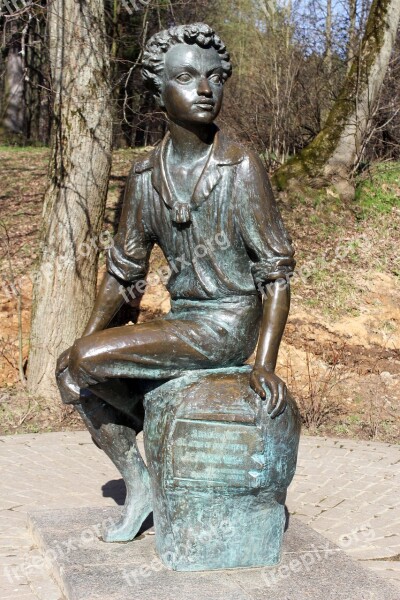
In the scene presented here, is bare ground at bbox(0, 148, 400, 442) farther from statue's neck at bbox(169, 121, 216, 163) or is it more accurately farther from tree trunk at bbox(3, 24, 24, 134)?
tree trunk at bbox(3, 24, 24, 134)

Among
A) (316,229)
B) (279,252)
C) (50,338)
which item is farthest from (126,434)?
(316,229)

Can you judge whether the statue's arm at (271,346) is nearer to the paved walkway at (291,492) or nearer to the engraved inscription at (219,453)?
the engraved inscription at (219,453)

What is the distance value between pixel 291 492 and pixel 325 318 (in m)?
4.38

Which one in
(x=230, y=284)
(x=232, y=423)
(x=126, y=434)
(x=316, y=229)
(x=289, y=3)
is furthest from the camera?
(x=289, y=3)

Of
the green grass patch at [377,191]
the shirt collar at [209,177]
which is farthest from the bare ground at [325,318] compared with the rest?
the shirt collar at [209,177]

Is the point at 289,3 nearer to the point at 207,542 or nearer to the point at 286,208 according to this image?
the point at 286,208

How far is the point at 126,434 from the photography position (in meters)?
4.36

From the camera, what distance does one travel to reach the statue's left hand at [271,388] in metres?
3.80

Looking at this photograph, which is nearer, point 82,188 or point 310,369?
point 82,188

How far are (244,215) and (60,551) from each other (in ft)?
6.49

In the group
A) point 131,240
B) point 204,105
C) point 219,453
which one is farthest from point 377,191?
point 219,453

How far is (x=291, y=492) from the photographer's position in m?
6.02

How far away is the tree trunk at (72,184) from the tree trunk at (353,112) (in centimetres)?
461

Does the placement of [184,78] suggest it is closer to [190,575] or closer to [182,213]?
[182,213]
